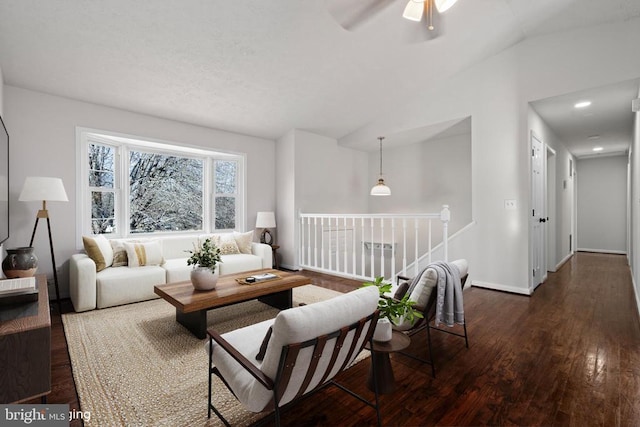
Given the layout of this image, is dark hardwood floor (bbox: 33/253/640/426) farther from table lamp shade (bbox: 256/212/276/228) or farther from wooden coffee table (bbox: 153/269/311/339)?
table lamp shade (bbox: 256/212/276/228)

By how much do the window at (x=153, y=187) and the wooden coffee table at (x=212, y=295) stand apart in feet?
6.68

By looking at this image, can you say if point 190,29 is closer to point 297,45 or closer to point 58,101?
point 297,45

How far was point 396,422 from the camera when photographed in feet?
5.27

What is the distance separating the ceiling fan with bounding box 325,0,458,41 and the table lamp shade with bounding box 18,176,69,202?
3252 millimetres

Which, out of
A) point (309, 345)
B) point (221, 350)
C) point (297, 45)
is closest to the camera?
point (309, 345)

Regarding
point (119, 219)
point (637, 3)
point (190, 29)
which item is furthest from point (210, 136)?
point (637, 3)

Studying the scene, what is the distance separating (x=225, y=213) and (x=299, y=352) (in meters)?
4.59

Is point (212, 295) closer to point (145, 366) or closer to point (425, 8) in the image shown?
point (145, 366)

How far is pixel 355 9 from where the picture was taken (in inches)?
88.3

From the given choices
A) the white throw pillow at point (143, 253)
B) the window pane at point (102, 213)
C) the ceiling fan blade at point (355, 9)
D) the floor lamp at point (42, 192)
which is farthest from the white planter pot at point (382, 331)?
the window pane at point (102, 213)

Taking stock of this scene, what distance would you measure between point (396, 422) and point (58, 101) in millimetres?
4828

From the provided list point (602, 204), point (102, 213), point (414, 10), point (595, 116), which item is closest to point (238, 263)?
point (102, 213)

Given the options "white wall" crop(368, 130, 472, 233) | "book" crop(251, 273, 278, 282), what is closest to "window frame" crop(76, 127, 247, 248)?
"book" crop(251, 273, 278, 282)

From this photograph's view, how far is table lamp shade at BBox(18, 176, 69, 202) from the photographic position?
3.06 metres
